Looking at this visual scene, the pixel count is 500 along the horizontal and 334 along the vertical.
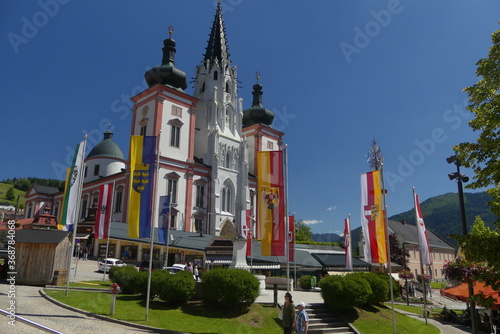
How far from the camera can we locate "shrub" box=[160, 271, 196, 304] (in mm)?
14773

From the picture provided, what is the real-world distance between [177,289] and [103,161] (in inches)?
2220

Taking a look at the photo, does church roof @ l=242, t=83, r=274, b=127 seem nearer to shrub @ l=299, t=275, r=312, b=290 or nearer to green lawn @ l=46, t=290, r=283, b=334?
shrub @ l=299, t=275, r=312, b=290

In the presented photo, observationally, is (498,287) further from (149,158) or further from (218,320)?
(149,158)

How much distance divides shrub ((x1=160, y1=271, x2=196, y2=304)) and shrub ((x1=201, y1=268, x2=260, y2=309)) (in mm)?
610

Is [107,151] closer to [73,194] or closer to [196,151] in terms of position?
[196,151]

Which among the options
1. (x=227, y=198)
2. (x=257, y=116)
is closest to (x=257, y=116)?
(x=257, y=116)

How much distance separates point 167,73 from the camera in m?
51.0

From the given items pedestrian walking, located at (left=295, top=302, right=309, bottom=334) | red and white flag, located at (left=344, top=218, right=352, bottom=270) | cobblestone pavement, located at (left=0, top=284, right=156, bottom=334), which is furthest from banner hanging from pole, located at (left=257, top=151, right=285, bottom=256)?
red and white flag, located at (left=344, top=218, right=352, bottom=270)

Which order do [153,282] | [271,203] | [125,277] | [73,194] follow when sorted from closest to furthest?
[153,282] < [271,203] < [125,277] < [73,194]

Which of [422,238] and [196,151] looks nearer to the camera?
[422,238]

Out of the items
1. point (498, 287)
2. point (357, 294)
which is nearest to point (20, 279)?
point (357, 294)

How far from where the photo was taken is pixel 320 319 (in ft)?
51.2

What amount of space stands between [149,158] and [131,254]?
85.4 feet

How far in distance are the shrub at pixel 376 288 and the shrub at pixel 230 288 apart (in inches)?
Answer: 237
